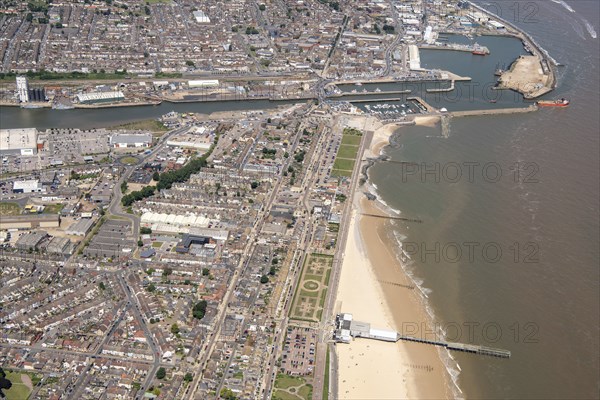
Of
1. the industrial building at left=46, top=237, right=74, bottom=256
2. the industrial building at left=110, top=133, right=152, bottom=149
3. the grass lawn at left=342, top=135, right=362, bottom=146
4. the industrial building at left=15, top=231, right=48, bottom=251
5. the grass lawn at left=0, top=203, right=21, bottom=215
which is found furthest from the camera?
the grass lawn at left=342, top=135, right=362, bottom=146

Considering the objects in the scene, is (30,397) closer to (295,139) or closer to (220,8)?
(295,139)

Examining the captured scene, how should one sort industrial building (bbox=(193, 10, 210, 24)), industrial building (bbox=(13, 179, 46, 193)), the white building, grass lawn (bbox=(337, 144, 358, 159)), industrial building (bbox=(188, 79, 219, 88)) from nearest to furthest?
industrial building (bbox=(13, 179, 46, 193)), grass lawn (bbox=(337, 144, 358, 159)), the white building, industrial building (bbox=(188, 79, 219, 88)), industrial building (bbox=(193, 10, 210, 24))

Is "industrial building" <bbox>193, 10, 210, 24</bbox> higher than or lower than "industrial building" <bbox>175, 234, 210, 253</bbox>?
higher

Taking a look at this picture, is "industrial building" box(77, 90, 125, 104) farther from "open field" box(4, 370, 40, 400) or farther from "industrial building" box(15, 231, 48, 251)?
"open field" box(4, 370, 40, 400)

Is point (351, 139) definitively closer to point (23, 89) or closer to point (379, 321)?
point (379, 321)

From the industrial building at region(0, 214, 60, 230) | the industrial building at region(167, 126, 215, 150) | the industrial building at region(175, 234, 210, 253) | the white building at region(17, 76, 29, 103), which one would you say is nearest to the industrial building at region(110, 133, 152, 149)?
the industrial building at region(167, 126, 215, 150)

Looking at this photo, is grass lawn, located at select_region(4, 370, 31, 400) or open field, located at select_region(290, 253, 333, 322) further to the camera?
open field, located at select_region(290, 253, 333, 322)
